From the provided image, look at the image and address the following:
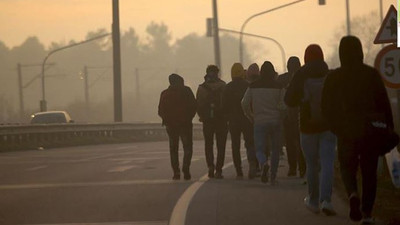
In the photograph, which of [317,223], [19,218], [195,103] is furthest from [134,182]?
[317,223]

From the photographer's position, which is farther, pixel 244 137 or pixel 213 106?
pixel 213 106

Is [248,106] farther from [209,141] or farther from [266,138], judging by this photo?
[209,141]

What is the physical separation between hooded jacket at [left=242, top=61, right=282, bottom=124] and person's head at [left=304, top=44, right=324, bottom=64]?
4220mm

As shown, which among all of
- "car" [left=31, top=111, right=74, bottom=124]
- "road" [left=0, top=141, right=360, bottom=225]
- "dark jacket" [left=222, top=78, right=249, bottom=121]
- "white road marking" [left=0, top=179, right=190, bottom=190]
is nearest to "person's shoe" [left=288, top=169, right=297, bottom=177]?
"road" [left=0, top=141, right=360, bottom=225]

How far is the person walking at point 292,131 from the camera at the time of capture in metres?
19.3

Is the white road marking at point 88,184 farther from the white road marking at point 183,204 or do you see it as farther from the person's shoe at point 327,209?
the person's shoe at point 327,209

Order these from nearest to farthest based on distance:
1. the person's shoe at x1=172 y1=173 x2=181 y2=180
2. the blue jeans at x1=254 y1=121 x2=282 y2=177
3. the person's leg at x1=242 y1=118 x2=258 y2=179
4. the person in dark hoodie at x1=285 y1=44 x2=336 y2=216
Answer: the person in dark hoodie at x1=285 y1=44 x2=336 y2=216, the blue jeans at x1=254 y1=121 x2=282 y2=177, the person's leg at x1=242 y1=118 x2=258 y2=179, the person's shoe at x1=172 y1=173 x2=181 y2=180

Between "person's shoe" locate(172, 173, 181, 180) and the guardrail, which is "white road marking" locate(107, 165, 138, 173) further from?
the guardrail

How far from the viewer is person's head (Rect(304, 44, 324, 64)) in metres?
13.7

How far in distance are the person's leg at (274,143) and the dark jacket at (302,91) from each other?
412 centimetres

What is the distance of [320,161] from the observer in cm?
1369

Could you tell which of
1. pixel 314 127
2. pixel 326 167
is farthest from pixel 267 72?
pixel 326 167

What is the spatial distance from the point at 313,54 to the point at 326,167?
50.5 inches

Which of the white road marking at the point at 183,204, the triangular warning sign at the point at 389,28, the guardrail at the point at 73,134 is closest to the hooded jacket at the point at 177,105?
the white road marking at the point at 183,204
